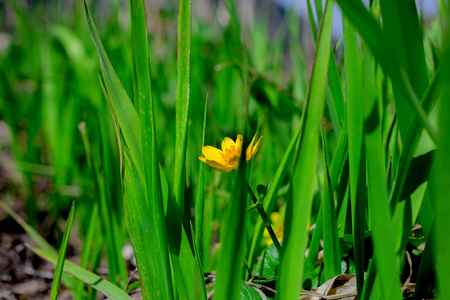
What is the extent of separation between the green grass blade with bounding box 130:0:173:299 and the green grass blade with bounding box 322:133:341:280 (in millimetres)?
174

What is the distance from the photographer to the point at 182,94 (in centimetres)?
44

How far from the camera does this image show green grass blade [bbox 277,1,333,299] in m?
0.33

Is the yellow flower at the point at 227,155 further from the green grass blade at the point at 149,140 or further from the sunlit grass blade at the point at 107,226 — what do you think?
the sunlit grass blade at the point at 107,226

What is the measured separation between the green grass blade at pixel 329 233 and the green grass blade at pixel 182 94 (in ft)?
0.50

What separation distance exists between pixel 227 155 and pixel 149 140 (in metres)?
0.09

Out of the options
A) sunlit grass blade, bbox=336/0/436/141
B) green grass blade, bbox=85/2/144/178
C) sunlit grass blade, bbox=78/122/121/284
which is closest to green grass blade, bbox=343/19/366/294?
sunlit grass blade, bbox=336/0/436/141

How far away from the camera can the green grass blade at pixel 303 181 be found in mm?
329

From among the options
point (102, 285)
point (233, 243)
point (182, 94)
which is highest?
point (182, 94)

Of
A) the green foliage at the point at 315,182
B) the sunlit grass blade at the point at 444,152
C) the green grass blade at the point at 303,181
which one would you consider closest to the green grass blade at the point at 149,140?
the green foliage at the point at 315,182

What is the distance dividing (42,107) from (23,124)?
308 mm

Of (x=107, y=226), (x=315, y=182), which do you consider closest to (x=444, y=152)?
(x=315, y=182)

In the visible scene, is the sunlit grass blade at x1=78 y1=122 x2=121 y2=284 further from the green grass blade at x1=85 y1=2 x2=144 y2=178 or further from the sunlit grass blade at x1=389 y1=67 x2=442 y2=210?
the sunlit grass blade at x1=389 y1=67 x2=442 y2=210

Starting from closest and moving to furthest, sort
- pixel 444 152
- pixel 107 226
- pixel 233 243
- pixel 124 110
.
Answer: pixel 444 152 → pixel 233 243 → pixel 124 110 → pixel 107 226

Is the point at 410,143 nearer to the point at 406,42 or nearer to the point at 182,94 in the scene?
the point at 406,42
